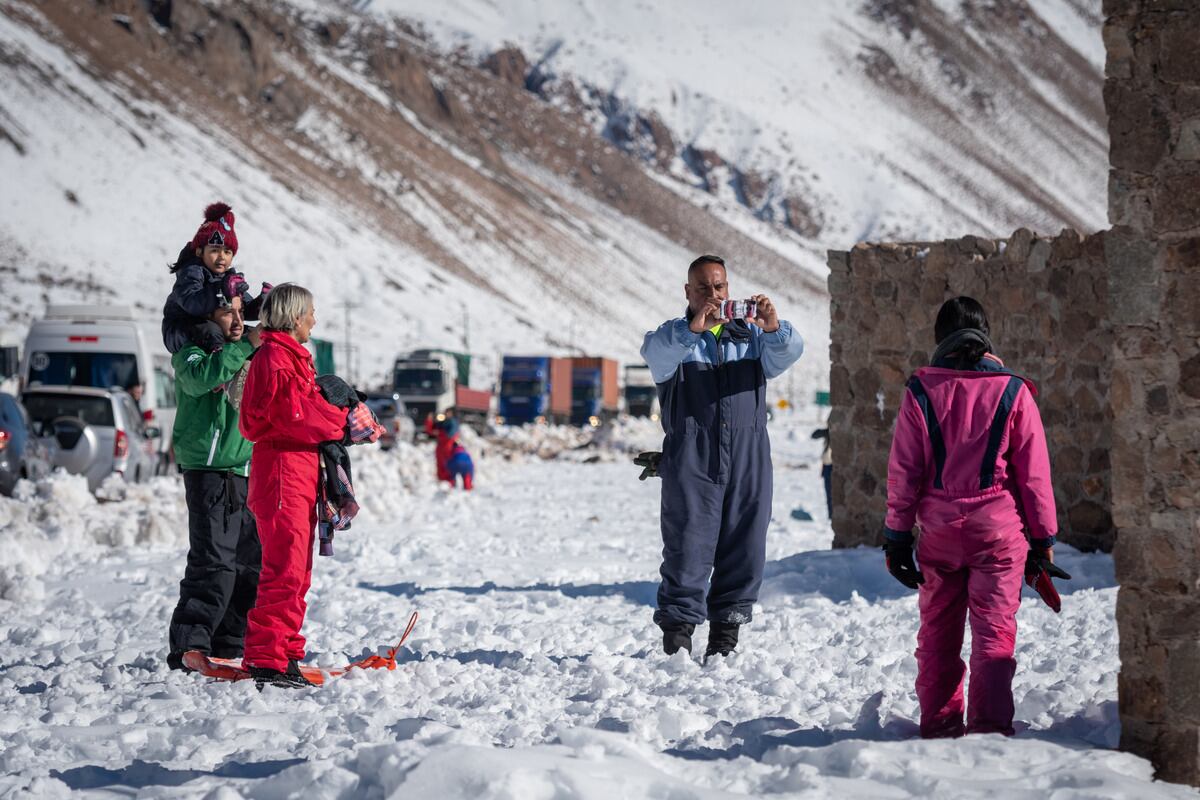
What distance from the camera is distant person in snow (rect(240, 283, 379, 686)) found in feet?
16.5

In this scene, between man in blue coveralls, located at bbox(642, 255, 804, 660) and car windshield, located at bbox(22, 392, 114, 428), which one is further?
car windshield, located at bbox(22, 392, 114, 428)

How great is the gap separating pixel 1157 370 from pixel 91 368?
16872 millimetres

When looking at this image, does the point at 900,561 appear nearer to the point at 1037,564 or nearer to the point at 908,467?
the point at 908,467

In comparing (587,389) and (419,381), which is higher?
(587,389)

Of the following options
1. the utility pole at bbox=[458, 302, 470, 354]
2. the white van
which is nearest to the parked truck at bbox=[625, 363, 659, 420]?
the utility pole at bbox=[458, 302, 470, 354]

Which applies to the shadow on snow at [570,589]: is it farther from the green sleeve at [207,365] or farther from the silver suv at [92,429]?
the silver suv at [92,429]

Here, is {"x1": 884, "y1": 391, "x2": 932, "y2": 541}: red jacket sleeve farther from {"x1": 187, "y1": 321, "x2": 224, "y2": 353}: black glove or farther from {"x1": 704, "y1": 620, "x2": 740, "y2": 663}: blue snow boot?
{"x1": 187, "y1": 321, "x2": 224, "y2": 353}: black glove

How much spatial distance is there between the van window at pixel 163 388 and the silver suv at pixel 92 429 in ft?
15.2

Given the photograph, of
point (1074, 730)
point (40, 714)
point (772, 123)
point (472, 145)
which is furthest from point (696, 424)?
point (772, 123)

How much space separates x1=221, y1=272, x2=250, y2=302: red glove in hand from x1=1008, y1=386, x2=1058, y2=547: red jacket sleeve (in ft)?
10.7

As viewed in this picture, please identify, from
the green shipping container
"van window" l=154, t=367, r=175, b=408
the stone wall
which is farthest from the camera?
the green shipping container

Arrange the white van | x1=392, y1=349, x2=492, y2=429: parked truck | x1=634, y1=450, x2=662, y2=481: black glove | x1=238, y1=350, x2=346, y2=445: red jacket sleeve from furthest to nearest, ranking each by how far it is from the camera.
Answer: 1. x1=392, y1=349, x2=492, y2=429: parked truck
2. the white van
3. x1=634, y1=450, x2=662, y2=481: black glove
4. x1=238, y1=350, x2=346, y2=445: red jacket sleeve

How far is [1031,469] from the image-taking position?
3959mm

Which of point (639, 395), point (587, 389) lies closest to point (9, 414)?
point (587, 389)
